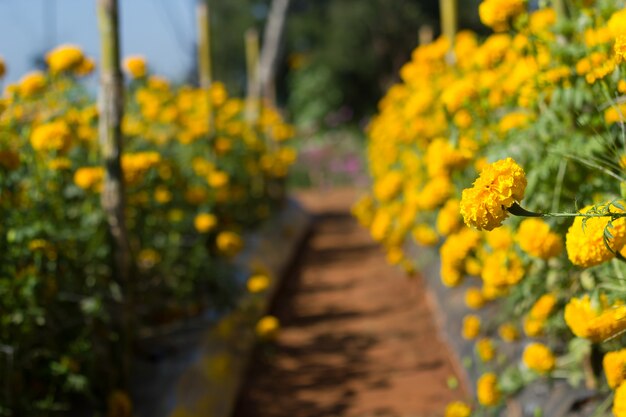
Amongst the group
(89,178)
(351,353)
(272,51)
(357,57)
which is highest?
(357,57)

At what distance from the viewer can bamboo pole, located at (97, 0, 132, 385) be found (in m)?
3.44

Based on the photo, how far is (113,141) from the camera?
3.44m

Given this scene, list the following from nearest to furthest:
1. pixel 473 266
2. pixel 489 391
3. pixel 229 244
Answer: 1. pixel 489 391
2. pixel 473 266
3. pixel 229 244

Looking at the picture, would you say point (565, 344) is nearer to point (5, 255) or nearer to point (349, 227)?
point (5, 255)

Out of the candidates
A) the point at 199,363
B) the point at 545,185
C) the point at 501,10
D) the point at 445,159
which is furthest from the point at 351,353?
the point at 501,10

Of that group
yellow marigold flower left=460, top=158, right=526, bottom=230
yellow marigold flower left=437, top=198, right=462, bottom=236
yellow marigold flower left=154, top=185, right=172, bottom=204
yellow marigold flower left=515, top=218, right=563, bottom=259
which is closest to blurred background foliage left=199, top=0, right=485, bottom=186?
yellow marigold flower left=154, top=185, right=172, bottom=204

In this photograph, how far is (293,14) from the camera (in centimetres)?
2578

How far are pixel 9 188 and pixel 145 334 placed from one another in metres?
1.42

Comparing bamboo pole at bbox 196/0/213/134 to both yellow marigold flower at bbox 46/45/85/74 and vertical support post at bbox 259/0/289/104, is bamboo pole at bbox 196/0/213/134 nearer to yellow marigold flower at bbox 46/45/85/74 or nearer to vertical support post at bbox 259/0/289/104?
yellow marigold flower at bbox 46/45/85/74

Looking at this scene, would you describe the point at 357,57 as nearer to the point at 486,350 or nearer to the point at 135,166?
the point at 135,166

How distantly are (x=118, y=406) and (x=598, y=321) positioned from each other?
211 centimetres

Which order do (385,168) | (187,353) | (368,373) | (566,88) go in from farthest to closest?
(385,168) → (368,373) → (187,353) → (566,88)

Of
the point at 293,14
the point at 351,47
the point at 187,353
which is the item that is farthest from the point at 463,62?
the point at 293,14

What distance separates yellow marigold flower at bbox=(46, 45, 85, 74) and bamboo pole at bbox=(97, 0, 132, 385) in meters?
0.29
